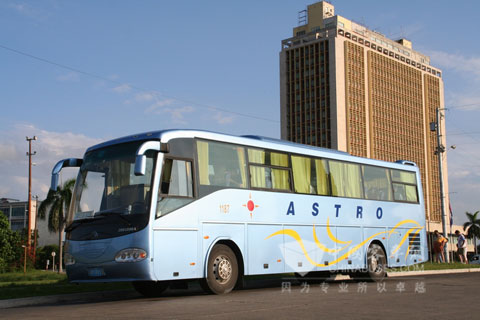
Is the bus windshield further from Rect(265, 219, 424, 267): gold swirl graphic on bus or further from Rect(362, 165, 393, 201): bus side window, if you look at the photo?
Rect(362, 165, 393, 201): bus side window

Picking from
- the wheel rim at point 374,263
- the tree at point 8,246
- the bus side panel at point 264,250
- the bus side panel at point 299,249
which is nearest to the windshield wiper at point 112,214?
the bus side panel at point 264,250

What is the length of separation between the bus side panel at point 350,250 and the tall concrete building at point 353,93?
101m

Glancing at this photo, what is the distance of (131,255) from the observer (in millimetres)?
11891

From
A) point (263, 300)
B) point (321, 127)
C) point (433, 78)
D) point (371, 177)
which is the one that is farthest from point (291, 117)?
point (263, 300)

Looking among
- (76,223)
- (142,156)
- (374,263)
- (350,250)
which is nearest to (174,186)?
(142,156)

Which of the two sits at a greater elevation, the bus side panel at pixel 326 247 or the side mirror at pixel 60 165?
the side mirror at pixel 60 165

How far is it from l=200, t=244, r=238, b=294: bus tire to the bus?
22 mm

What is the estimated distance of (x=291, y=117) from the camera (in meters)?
128

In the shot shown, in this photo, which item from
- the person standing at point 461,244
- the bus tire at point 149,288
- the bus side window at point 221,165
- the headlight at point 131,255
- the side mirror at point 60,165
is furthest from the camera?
the person standing at point 461,244

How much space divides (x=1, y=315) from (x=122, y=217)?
3.04 m

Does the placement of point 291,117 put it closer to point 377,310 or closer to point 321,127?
point 321,127

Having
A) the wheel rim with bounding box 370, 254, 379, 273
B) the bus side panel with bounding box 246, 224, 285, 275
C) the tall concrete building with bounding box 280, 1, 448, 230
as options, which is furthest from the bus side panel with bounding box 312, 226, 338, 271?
the tall concrete building with bounding box 280, 1, 448, 230

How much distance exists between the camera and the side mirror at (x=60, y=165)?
13062 mm

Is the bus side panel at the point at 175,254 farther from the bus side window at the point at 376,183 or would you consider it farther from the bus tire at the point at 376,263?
the bus side window at the point at 376,183
